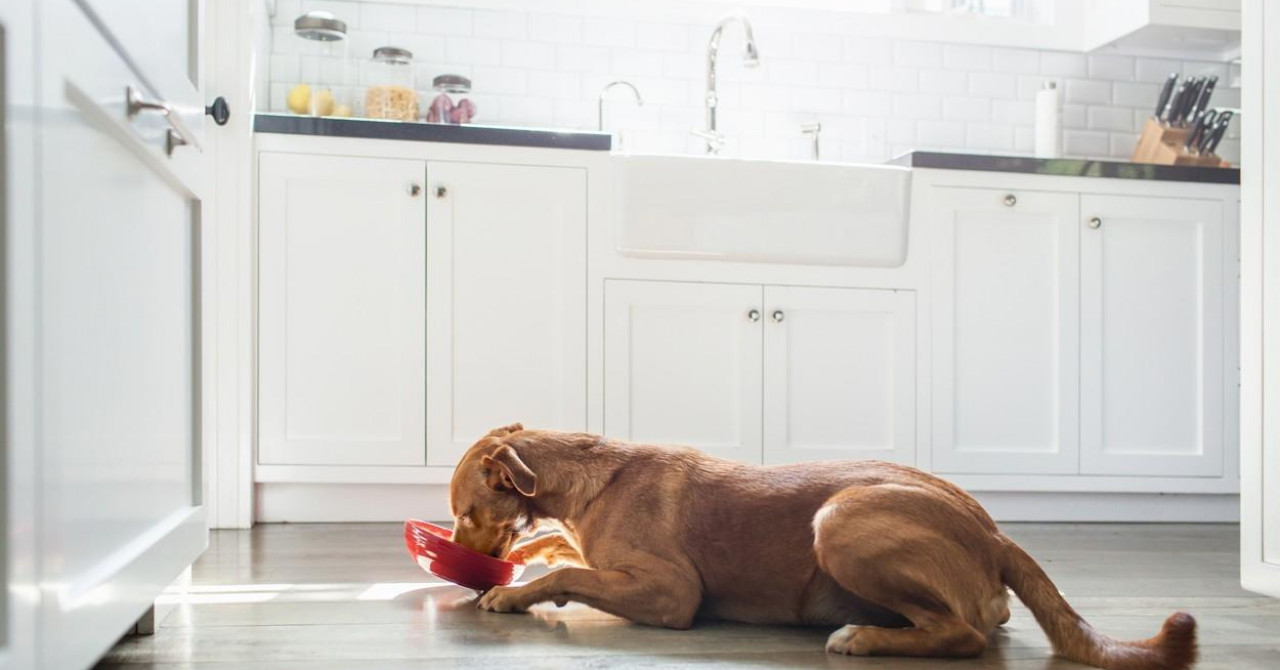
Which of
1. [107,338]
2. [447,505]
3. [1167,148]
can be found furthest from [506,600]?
[1167,148]

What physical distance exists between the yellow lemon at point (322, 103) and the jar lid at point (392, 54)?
0.21 m

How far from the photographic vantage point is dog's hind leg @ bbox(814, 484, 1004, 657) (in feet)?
5.29

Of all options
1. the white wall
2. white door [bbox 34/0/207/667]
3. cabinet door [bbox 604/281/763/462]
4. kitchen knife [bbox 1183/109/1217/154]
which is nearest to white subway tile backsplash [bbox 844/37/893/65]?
the white wall

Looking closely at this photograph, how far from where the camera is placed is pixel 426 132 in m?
3.06

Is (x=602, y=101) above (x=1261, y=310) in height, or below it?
above

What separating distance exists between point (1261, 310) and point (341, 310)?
2121 mm

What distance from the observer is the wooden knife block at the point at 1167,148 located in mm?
3783

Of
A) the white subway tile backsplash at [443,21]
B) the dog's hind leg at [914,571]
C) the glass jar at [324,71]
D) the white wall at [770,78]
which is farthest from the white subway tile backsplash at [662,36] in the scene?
the dog's hind leg at [914,571]

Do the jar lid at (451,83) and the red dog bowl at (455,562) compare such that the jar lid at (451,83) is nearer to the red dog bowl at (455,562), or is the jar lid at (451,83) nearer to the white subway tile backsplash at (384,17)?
the white subway tile backsplash at (384,17)

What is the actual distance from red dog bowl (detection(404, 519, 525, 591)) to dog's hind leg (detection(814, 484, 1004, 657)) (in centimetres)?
59

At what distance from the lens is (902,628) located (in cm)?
169

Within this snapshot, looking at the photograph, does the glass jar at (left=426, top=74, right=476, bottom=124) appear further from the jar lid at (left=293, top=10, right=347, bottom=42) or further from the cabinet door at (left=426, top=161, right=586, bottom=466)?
the cabinet door at (left=426, top=161, right=586, bottom=466)

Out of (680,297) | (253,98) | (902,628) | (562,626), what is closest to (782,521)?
(902,628)

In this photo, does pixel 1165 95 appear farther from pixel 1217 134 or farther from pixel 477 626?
pixel 477 626
